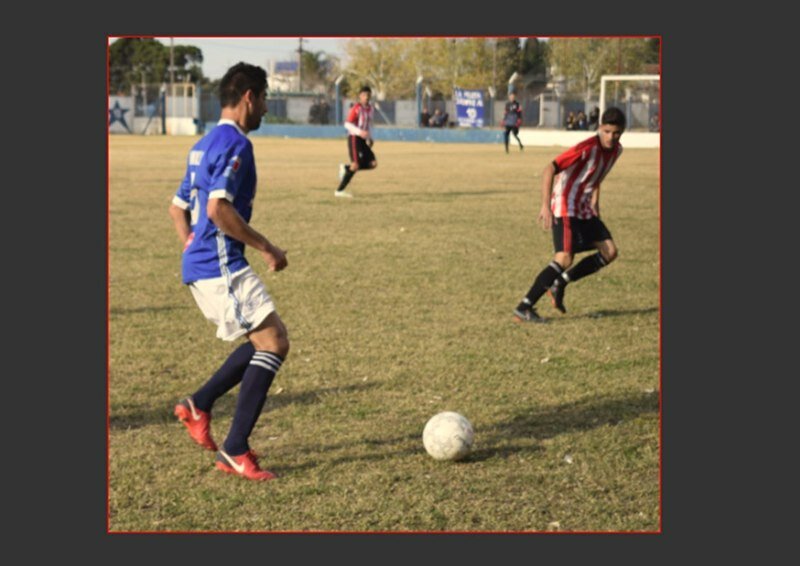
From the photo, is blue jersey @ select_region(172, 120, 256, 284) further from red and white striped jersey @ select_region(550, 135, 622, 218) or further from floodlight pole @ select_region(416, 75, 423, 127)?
floodlight pole @ select_region(416, 75, 423, 127)

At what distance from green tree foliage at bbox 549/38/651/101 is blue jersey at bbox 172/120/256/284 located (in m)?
35.7

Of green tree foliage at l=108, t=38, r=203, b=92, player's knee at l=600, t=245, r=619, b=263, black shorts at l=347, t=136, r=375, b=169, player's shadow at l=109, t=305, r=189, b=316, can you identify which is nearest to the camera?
player's shadow at l=109, t=305, r=189, b=316

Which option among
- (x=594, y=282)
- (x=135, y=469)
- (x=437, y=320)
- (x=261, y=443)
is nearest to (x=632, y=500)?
(x=261, y=443)

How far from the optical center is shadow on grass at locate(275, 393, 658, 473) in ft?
17.0

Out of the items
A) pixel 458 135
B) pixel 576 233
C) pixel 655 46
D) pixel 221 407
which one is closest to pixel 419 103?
pixel 458 135

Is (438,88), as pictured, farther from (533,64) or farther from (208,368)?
(208,368)

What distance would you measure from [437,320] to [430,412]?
2.64 metres

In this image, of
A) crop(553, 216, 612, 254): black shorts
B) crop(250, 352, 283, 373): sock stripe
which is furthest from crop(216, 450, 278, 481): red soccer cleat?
crop(553, 216, 612, 254): black shorts

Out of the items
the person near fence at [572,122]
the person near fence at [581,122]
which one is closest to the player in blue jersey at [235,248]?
the person near fence at [581,122]

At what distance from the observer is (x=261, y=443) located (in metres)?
5.42

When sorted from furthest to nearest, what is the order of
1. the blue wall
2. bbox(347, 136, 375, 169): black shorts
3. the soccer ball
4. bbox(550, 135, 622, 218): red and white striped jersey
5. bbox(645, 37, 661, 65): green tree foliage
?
the blue wall → bbox(347, 136, 375, 169): black shorts → bbox(550, 135, 622, 218): red and white striped jersey → the soccer ball → bbox(645, 37, 661, 65): green tree foliage

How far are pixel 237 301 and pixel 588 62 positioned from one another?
4583 cm

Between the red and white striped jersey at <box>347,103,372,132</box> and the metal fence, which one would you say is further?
the metal fence

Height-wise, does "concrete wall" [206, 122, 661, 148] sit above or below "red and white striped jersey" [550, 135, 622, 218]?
above
